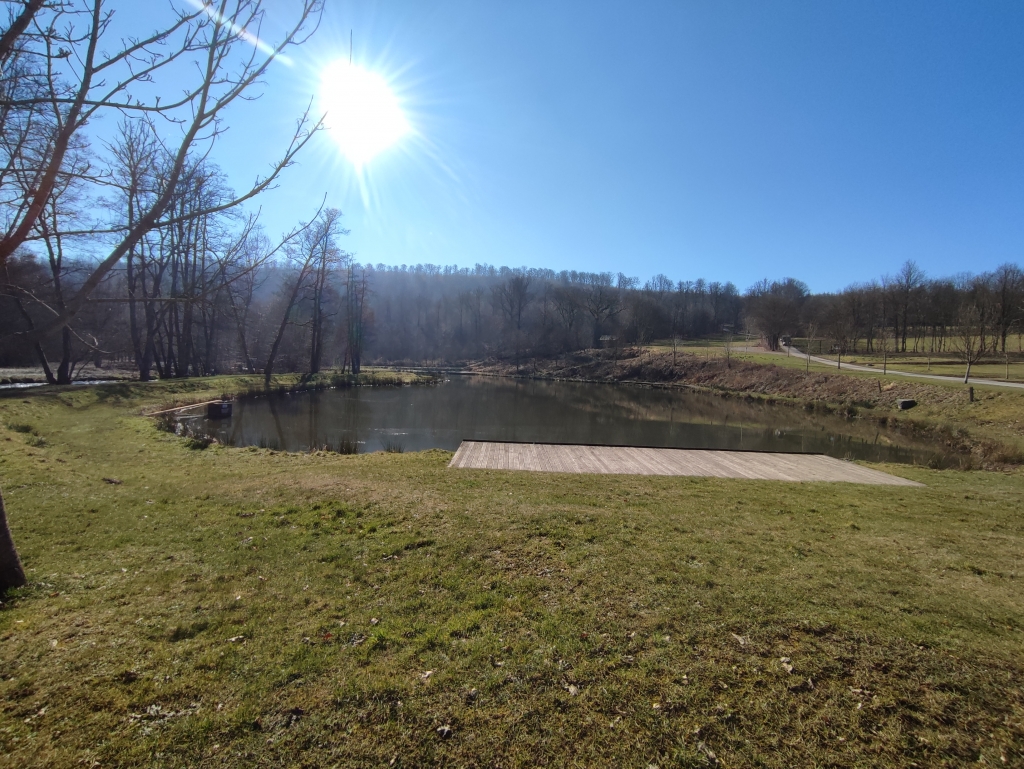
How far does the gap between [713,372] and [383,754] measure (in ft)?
144

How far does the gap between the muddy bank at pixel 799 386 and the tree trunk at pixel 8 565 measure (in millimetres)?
19612

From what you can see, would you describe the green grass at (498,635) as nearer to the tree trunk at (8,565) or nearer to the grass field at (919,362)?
the tree trunk at (8,565)

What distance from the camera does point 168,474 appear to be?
901 centimetres

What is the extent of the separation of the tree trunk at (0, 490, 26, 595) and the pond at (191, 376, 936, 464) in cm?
1074

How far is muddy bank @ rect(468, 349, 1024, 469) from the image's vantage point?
Result: 1744 centimetres

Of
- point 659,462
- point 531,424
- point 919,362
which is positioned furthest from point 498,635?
point 919,362

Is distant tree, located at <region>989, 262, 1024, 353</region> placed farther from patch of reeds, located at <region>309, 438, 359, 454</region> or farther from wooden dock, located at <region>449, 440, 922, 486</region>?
patch of reeds, located at <region>309, 438, 359, 454</region>

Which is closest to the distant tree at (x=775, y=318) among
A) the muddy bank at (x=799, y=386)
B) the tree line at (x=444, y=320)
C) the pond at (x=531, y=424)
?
the tree line at (x=444, y=320)

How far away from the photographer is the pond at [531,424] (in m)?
16.3

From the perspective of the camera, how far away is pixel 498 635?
11.4 ft

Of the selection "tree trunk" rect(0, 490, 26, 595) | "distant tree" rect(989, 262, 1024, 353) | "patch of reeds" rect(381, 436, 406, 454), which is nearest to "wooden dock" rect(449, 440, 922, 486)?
"patch of reeds" rect(381, 436, 406, 454)

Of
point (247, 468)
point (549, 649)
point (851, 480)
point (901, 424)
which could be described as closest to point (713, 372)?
point (901, 424)

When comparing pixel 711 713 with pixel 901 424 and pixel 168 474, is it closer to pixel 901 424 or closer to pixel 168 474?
pixel 168 474

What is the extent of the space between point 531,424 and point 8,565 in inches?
706
